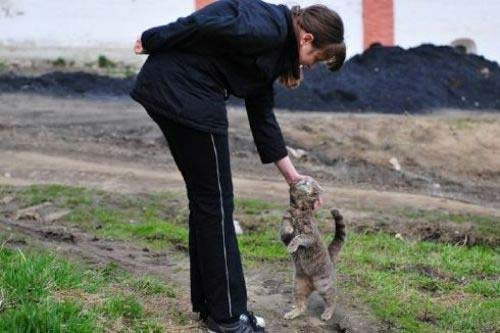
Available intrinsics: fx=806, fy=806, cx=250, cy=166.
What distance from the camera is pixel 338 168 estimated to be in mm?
12320

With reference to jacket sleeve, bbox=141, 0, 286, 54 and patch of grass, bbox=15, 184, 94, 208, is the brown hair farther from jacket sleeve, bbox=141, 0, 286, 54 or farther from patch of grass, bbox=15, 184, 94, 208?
patch of grass, bbox=15, 184, 94, 208

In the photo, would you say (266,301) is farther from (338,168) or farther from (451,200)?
(338,168)

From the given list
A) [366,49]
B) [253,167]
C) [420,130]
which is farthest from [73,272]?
[366,49]

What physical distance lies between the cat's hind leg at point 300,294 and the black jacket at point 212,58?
1.25m

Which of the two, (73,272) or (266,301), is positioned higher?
(73,272)

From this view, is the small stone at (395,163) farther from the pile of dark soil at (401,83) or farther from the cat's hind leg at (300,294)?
the cat's hind leg at (300,294)

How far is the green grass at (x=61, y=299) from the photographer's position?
4.14 m

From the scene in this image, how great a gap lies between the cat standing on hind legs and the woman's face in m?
0.76

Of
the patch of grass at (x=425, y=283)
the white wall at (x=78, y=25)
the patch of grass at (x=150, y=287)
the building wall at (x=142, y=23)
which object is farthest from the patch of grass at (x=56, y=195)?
the white wall at (x=78, y=25)

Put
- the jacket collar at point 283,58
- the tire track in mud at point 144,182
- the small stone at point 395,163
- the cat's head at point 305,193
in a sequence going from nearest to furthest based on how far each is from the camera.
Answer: the jacket collar at point 283,58 < the cat's head at point 305,193 < the tire track in mud at point 144,182 < the small stone at point 395,163

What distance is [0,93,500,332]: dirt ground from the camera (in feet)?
32.4

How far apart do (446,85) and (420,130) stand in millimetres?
4315

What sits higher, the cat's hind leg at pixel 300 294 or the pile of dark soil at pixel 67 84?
the pile of dark soil at pixel 67 84

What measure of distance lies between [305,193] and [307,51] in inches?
34.8
